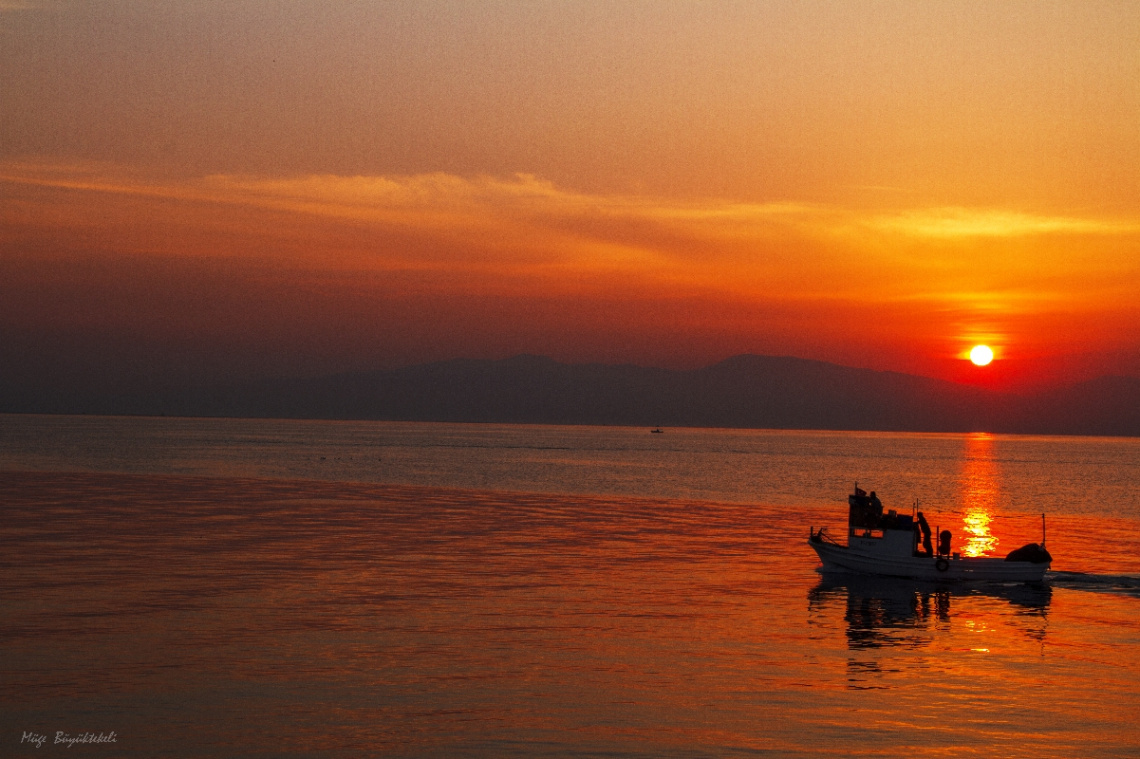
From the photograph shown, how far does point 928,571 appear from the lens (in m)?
44.3

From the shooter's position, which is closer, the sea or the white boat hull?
the sea

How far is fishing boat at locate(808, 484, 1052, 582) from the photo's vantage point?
142 feet

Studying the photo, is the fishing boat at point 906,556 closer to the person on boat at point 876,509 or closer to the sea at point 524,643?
the person on boat at point 876,509

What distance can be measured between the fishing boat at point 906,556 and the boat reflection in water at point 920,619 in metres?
0.42

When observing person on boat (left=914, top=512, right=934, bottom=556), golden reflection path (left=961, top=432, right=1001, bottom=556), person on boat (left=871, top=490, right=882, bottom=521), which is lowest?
golden reflection path (left=961, top=432, right=1001, bottom=556)

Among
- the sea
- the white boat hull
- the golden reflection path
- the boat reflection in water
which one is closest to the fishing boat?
the white boat hull

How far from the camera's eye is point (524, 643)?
28.3 m

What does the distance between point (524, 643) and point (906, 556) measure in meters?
22.4

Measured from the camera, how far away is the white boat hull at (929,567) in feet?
142

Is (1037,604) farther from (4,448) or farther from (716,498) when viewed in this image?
(4,448)

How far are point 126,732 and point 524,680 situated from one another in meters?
8.45

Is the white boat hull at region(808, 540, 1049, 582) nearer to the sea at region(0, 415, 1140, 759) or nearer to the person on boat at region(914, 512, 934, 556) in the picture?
the person on boat at region(914, 512, 934, 556)

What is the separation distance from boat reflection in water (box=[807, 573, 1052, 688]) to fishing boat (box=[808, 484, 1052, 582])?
425 millimetres

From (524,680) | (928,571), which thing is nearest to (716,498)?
(928,571)
